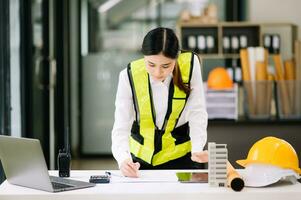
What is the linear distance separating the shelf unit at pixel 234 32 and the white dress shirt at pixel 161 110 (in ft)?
9.94

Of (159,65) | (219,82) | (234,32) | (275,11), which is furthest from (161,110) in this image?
(275,11)

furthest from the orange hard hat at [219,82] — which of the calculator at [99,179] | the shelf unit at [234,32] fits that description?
the calculator at [99,179]

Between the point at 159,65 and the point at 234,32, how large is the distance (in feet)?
11.9

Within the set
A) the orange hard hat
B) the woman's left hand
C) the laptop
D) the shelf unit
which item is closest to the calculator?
the laptop

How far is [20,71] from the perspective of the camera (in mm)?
4770

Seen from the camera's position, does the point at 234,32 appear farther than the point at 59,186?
Yes

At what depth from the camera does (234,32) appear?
6.09 m

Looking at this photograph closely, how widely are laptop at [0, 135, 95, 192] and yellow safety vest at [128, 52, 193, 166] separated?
0.56m

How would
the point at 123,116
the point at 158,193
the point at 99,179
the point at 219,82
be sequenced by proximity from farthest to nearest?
the point at 219,82 → the point at 123,116 → the point at 99,179 → the point at 158,193

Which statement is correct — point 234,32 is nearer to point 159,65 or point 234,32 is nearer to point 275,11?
point 275,11

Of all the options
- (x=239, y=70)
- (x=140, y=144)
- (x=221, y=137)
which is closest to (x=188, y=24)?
(x=239, y=70)

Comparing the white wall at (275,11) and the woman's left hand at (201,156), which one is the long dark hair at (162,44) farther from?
the white wall at (275,11)

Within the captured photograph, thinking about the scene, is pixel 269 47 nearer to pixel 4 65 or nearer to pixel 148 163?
pixel 4 65

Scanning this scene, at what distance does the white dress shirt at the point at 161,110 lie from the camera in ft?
9.13
